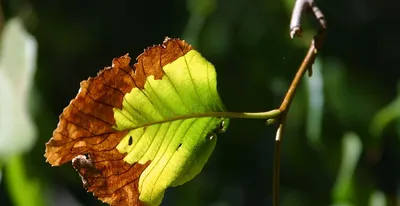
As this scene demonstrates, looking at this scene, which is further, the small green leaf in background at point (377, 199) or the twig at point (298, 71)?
the small green leaf in background at point (377, 199)

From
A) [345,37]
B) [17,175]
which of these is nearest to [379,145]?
[345,37]

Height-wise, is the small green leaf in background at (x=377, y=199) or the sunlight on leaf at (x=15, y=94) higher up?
the sunlight on leaf at (x=15, y=94)

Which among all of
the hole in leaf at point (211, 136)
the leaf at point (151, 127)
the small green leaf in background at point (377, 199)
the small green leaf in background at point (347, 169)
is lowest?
the small green leaf in background at point (377, 199)

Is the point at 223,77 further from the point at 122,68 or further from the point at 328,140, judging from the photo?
the point at 122,68

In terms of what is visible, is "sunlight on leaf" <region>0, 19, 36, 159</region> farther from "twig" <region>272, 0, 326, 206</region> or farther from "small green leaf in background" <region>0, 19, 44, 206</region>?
"twig" <region>272, 0, 326, 206</region>

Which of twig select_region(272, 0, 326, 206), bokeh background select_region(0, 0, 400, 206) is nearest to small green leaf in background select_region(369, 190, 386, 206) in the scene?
bokeh background select_region(0, 0, 400, 206)

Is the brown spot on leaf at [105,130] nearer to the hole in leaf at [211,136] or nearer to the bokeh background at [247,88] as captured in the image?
the hole in leaf at [211,136]

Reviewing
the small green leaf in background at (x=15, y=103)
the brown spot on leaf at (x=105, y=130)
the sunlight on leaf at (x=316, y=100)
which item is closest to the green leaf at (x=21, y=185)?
the small green leaf in background at (x=15, y=103)

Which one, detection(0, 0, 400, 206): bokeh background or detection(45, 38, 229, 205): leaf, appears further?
detection(0, 0, 400, 206): bokeh background
